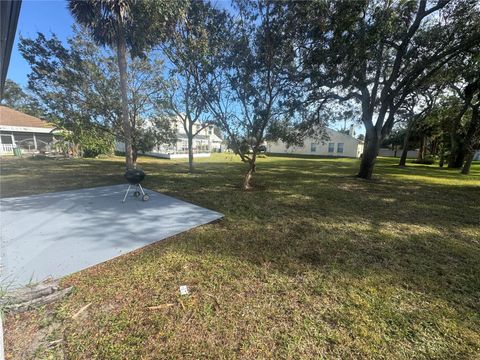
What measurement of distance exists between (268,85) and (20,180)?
9788 millimetres

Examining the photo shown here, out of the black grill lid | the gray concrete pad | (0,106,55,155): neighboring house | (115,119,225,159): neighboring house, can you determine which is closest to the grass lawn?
the gray concrete pad

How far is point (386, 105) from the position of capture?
9234 millimetres

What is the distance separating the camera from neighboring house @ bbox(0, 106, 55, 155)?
1806 cm

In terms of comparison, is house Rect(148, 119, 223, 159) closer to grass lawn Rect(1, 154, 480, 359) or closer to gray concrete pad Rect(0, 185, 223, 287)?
gray concrete pad Rect(0, 185, 223, 287)

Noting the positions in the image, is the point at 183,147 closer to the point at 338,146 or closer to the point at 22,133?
the point at 22,133

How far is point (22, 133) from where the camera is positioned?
63.5 feet

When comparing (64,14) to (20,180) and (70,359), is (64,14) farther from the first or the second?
(70,359)

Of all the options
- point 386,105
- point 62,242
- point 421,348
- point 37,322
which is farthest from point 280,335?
point 386,105

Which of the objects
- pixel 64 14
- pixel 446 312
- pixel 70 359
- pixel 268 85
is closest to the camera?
pixel 70 359

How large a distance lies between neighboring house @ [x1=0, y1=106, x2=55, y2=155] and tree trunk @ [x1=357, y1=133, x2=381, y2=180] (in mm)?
23207

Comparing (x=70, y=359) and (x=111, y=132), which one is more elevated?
(x=111, y=132)

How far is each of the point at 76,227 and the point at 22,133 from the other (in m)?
23.3

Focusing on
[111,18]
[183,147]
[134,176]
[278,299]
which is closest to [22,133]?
[183,147]

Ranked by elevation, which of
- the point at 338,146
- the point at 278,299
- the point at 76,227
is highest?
the point at 338,146
